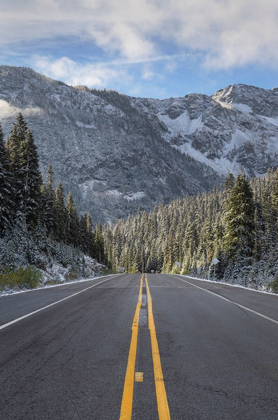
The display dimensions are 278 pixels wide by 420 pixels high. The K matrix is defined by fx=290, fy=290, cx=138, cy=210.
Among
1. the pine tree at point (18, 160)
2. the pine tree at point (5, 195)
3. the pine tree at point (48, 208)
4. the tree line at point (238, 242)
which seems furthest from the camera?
the pine tree at point (48, 208)

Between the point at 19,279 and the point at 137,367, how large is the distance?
14.2 m

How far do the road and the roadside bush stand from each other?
8.33m

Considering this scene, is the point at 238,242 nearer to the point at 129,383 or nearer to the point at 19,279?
the point at 19,279

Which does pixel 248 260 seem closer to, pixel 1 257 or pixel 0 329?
pixel 1 257

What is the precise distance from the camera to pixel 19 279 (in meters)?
16.7

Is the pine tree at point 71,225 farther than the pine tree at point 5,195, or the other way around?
the pine tree at point 71,225

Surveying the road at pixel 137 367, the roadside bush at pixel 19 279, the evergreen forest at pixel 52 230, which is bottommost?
the roadside bush at pixel 19 279

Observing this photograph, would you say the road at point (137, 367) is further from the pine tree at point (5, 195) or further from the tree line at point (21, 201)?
the pine tree at point (5, 195)

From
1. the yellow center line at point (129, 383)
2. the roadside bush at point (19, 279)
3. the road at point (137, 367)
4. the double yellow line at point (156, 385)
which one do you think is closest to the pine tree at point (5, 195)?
the roadside bush at point (19, 279)

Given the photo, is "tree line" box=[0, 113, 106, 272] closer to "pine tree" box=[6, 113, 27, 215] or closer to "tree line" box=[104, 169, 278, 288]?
"pine tree" box=[6, 113, 27, 215]

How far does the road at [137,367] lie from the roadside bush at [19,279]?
8.33 metres

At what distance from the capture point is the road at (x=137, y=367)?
125 inches

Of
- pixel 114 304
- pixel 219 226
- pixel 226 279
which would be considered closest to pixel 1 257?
pixel 114 304

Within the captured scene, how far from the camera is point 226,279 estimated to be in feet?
105
